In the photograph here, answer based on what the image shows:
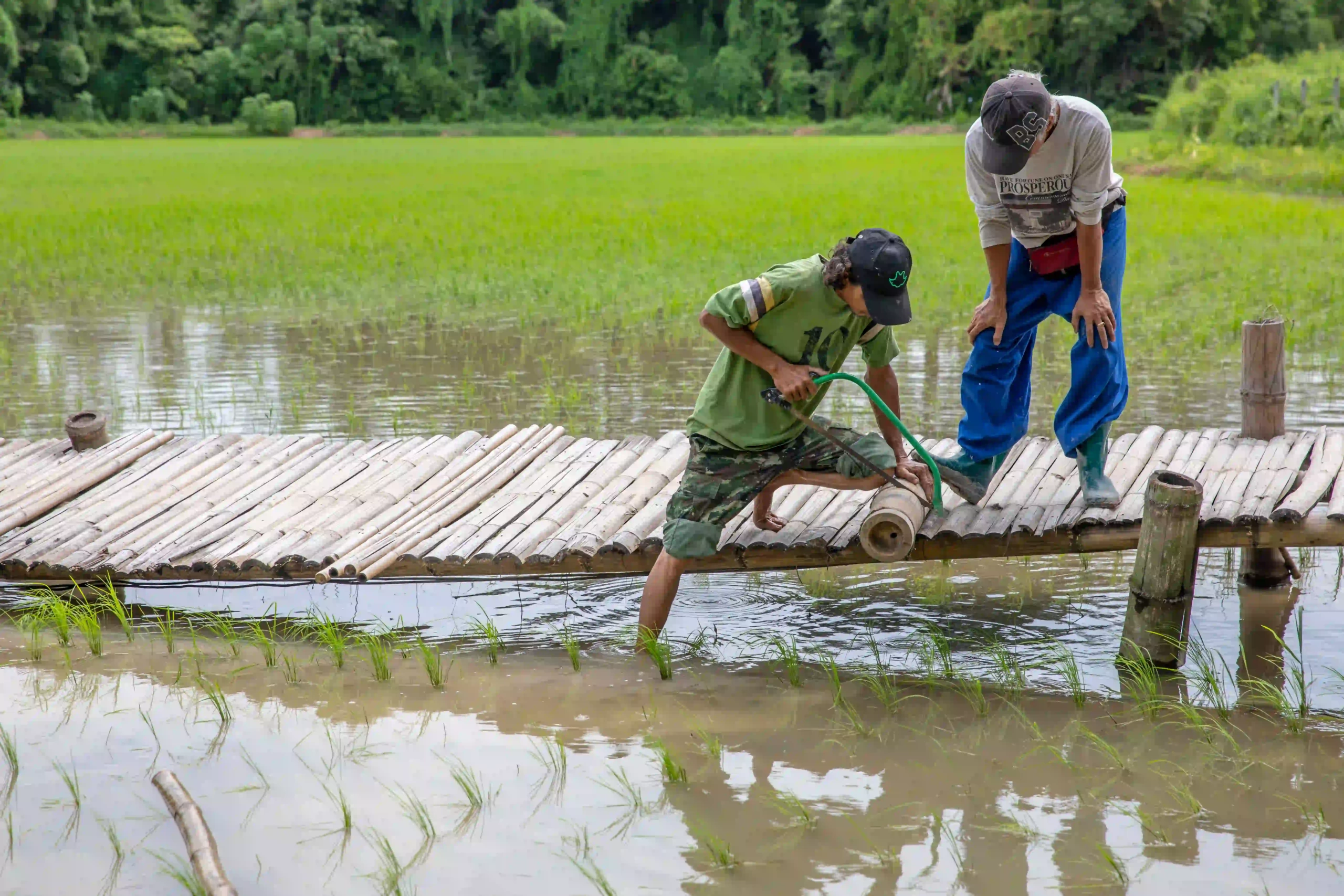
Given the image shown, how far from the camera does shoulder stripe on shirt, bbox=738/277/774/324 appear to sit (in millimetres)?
3350

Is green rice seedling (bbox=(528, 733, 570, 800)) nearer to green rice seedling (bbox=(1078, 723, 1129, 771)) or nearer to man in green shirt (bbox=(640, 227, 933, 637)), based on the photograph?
man in green shirt (bbox=(640, 227, 933, 637))

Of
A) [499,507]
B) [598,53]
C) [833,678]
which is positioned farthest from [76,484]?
[598,53]

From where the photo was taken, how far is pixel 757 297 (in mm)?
3355

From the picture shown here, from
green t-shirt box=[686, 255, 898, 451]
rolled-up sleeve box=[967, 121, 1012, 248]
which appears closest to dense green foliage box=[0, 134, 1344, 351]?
rolled-up sleeve box=[967, 121, 1012, 248]

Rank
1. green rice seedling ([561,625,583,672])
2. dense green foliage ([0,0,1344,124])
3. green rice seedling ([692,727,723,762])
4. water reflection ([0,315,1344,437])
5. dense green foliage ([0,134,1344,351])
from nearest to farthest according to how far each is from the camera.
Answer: green rice seedling ([692,727,723,762])
green rice seedling ([561,625,583,672])
water reflection ([0,315,1344,437])
dense green foliage ([0,134,1344,351])
dense green foliage ([0,0,1344,124])

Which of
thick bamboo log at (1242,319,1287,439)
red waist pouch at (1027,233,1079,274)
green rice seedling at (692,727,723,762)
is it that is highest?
red waist pouch at (1027,233,1079,274)

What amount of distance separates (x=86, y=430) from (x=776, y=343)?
10.3 feet

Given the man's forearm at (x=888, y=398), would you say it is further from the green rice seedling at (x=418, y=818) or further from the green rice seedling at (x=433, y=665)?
the green rice seedling at (x=418, y=818)

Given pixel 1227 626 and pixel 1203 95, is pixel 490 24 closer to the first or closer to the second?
pixel 1203 95

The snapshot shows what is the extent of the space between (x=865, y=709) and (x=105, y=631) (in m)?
2.40

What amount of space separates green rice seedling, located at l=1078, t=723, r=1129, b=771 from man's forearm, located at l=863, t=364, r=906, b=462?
87 cm

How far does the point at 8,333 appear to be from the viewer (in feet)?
29.0

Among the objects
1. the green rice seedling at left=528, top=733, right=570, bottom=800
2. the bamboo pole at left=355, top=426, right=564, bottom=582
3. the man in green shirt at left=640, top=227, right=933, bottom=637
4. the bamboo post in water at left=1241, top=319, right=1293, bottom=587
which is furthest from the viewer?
the bamboo post in water at left=1241, top=319, right=1293, bottom=587

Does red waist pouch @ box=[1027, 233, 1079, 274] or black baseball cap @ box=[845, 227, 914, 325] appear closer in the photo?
black baseball cap @ box=[845, 227, 914, 325]
